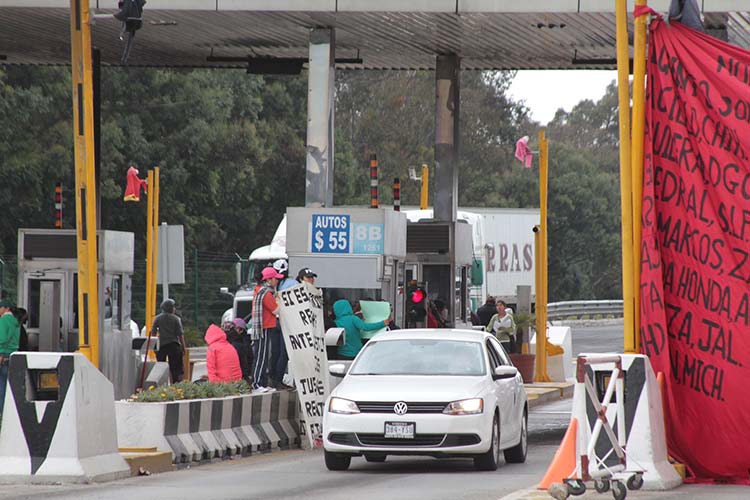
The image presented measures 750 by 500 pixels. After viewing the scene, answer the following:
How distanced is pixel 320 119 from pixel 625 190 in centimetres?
1297

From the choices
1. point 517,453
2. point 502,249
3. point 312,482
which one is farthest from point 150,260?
point 312,482

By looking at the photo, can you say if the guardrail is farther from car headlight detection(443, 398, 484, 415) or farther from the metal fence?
car headlight detection(443, 398, 484, 415)

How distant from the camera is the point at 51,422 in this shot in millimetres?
14578

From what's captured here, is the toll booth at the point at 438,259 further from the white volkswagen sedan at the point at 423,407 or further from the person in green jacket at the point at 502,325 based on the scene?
the white volkswagen sedan at the point at 423,407

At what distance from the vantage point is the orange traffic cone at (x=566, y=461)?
40.8 feet

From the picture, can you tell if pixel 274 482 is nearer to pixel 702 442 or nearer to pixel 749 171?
pixel 702 442

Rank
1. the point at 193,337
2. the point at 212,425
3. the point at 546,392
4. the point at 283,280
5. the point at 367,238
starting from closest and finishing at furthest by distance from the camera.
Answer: the point at 212,425 → the point at 283,280 → the point at 367,238 → the point at 546,392 → the point at 193,337

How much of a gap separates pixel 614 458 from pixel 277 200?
171 feet

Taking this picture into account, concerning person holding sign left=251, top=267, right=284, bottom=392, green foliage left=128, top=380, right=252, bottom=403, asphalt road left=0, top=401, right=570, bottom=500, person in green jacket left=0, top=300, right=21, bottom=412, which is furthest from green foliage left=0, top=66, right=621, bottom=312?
asphalt road left=0, top=401, right=570, bottom=500

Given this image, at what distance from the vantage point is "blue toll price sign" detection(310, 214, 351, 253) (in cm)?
2561

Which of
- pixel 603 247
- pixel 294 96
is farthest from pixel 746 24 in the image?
pixel 603 247

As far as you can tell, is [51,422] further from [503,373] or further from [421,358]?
[503,373]

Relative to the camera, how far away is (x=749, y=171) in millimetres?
14516

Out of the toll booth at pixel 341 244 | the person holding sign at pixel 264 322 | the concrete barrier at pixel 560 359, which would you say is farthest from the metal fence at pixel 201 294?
the person holding sign at pixel 264 322
